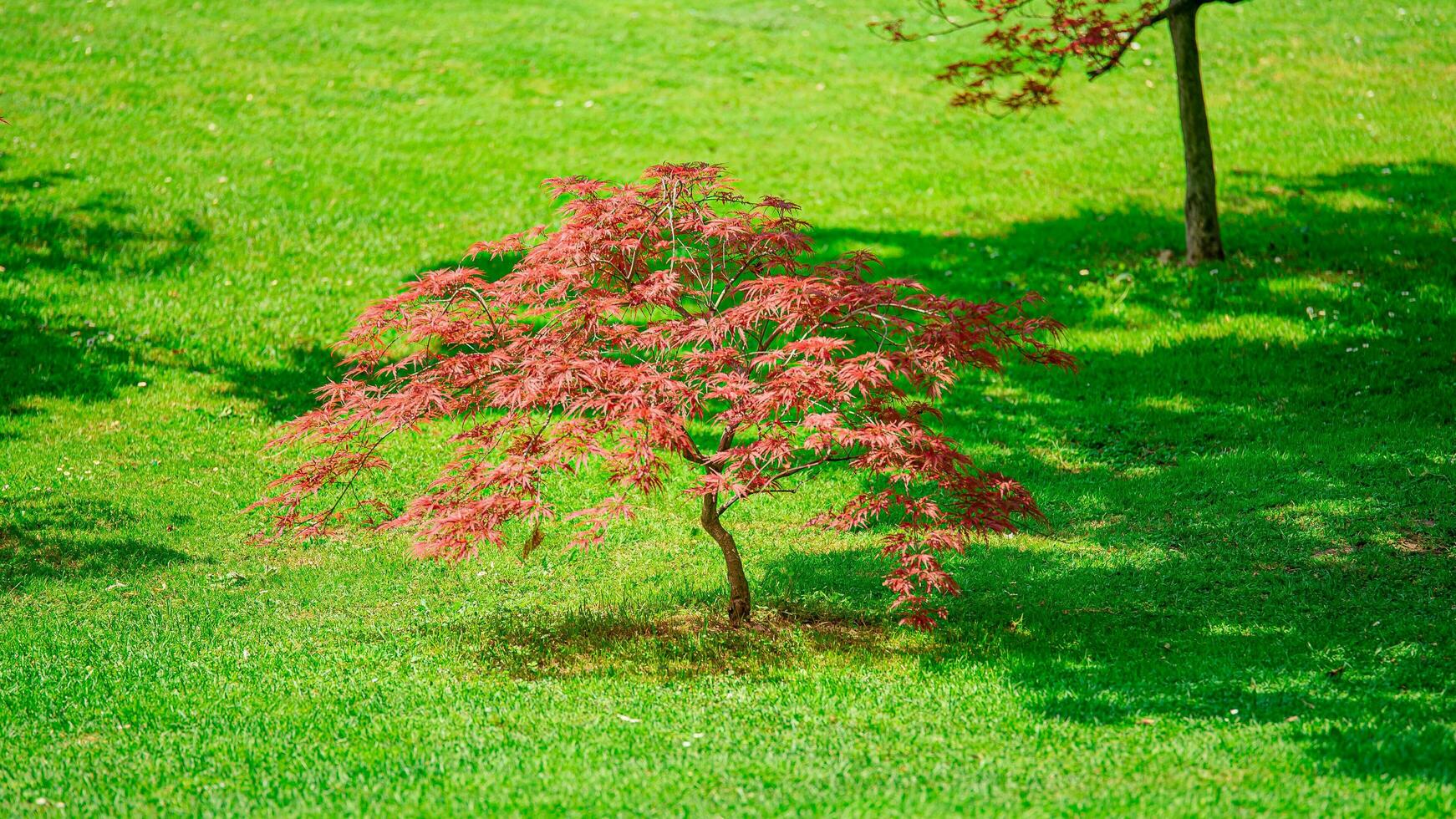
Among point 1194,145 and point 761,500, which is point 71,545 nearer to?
point 761,500

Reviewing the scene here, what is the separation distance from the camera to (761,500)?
9367mm

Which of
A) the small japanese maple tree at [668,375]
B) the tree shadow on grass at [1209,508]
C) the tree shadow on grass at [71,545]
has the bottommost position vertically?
the tree shadow on grass at [1209,508]

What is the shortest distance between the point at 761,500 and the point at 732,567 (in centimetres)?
257

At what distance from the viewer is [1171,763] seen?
4934 mm

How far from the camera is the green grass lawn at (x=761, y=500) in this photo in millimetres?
5125

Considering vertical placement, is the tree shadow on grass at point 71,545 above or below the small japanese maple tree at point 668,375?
below

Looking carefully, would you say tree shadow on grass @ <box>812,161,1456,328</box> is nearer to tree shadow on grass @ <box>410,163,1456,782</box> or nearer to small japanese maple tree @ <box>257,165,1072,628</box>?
tree shadow on grass @ <box>410,163,1456,782</box>

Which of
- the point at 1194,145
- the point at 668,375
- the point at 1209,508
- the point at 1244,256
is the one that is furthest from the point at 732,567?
the point at 1244,256

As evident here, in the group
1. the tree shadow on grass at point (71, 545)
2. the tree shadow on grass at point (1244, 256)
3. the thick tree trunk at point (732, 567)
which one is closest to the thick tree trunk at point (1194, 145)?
the tree shadow on grass at point (1244, 256)

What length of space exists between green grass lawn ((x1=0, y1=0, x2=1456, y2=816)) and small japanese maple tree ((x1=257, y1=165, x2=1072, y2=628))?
82cm

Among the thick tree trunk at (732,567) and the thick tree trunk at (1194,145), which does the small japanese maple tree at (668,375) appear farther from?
the thick tree trunk at (1194,145)

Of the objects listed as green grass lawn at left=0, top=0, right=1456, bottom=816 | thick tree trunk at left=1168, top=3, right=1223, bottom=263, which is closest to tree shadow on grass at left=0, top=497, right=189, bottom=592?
green grass lawn at left=0, top=0, right=1456, bottom=816

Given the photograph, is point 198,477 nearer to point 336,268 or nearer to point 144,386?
point 144,386

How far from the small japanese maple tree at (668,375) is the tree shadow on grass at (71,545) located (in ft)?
7.16
